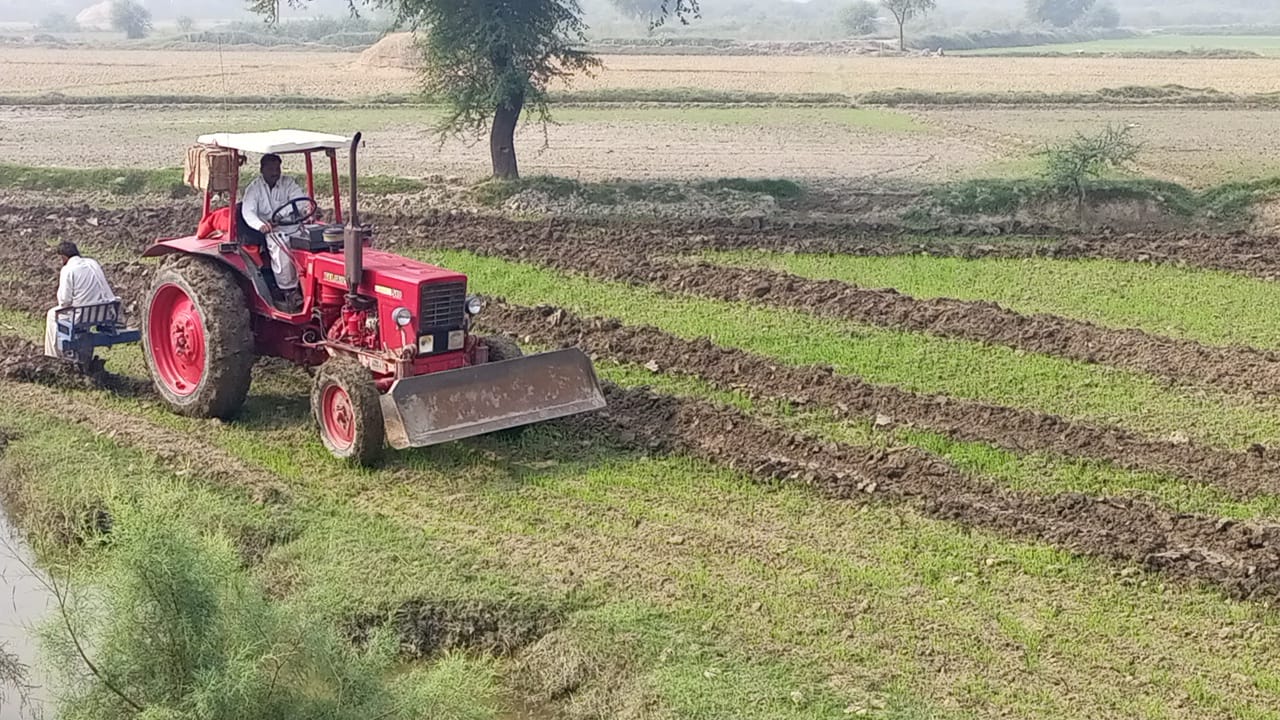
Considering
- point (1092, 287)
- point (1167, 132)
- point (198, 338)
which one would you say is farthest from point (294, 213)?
point (1167, 132)

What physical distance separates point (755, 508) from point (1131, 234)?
10967mm

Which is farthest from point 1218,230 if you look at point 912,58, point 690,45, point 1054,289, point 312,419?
point 690,45

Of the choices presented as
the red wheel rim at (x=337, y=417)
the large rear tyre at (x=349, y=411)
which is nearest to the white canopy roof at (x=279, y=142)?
the large rear tyre at (x=349, y=411)

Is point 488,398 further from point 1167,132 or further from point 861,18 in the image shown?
point 861,18

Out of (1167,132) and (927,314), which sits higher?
(1167,132)

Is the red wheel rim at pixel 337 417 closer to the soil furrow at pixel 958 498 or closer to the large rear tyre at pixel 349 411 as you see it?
the large rear tyre at pixel 349 411

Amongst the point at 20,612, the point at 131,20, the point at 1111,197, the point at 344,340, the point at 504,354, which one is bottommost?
the point at 20,612

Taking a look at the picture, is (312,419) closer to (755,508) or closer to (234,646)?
(755,508)

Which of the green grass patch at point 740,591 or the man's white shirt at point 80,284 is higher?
the man's white shirt at point 80,284

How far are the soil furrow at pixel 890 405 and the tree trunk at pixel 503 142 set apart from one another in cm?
818

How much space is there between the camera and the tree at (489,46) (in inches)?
790

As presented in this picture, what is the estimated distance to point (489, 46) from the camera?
19.9m

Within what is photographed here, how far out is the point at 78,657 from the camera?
570 centimetres

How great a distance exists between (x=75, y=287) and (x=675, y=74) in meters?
40.0
